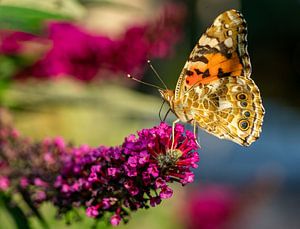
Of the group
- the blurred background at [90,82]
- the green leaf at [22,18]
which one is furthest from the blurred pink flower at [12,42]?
the green leaf at [22,18]

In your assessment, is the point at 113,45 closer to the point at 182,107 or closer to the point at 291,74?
the point at 182,107

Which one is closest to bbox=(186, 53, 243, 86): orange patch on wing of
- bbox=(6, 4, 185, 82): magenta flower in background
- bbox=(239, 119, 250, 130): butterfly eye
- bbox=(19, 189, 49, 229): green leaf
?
bbox=(239, 119, 250, 130): butterfly eye

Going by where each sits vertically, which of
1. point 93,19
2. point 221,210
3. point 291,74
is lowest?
point 291,74

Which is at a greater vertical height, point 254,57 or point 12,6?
point 12,6

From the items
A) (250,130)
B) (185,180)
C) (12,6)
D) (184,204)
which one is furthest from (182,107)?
(184,204)

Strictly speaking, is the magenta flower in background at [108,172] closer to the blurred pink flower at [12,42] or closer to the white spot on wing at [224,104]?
the white spot on wing at [224,104]

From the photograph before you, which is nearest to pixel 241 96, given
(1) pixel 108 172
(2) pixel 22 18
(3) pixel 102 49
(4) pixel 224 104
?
(4) pixel 224 104
